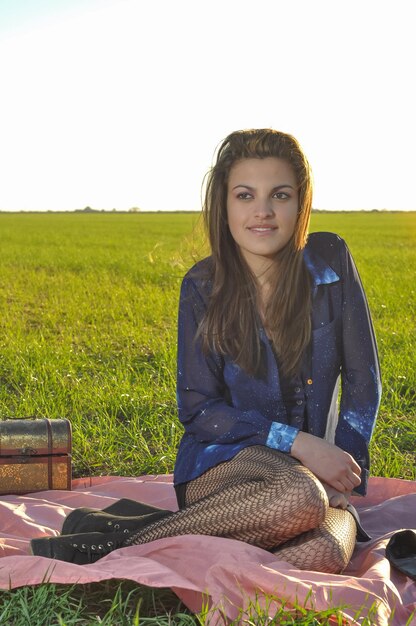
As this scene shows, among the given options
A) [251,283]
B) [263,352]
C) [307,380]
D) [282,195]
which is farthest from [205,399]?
[282,195]

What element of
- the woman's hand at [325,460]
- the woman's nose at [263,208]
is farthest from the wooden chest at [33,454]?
the woman's nose at [263,208]

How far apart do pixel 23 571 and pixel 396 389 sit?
424 centimetres

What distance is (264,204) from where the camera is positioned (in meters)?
3.77

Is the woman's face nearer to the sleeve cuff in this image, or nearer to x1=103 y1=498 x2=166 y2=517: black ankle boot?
the sleeve cuff

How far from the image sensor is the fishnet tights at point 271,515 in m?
3.31

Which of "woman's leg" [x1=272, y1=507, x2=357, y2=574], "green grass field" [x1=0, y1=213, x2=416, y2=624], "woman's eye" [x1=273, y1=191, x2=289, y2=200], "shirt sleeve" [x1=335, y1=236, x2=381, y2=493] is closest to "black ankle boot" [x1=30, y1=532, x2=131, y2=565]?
"woman's leg" [x1=272, y1=507, x2=357, y2=574]

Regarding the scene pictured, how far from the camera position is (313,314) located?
12.9 ft

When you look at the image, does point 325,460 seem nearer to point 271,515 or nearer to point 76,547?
point 271,515

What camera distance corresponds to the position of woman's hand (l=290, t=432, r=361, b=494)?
357 cm

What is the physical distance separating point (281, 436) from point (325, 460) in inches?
7.8

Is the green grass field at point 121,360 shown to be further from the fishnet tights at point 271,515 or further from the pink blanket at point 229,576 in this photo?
the pink blanket at point 229,576

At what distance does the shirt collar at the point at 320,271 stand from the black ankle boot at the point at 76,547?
1.36m

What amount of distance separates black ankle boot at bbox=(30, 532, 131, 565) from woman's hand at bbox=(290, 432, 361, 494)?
81 cm

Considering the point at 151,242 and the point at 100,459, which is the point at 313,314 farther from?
the point at 151,242
